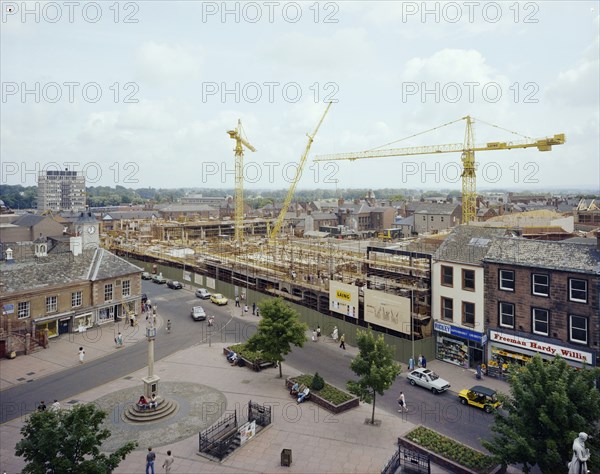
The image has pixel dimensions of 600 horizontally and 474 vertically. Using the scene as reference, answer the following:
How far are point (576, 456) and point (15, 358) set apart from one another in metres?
38.5

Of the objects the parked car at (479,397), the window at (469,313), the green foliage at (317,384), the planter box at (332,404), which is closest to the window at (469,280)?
the window at (469,313)

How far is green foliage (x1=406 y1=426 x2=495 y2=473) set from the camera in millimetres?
19625

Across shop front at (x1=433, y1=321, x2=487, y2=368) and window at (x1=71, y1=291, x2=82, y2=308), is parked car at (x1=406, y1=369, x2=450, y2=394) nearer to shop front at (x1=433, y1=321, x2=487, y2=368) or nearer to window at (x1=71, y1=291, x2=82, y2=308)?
shop front at (x1=433, y1=321, x2=487, y2=368)

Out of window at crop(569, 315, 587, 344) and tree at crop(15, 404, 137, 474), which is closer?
tree at crop(15, 404, 137, 474)

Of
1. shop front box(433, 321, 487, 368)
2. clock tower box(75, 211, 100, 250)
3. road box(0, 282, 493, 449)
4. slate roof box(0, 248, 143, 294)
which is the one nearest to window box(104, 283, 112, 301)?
slate roof box(0, 248, 143, 294)

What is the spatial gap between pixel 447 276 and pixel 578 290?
9120 millimetres

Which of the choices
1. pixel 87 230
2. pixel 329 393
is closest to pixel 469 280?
pixel 329 393

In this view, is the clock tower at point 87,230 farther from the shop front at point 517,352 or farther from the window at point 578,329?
the window at point 578,329

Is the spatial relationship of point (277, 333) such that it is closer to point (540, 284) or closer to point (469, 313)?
point (469, 313)

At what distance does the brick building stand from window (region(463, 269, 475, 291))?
1.12m

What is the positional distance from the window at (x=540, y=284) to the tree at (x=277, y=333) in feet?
52.7

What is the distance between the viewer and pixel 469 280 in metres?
33.8

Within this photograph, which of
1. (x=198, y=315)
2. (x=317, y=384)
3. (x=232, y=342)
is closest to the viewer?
(x=317, y=384)

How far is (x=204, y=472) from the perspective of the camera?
788 inches
